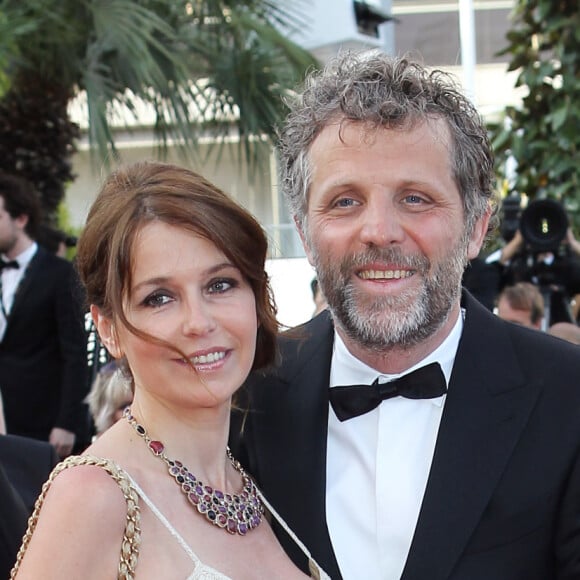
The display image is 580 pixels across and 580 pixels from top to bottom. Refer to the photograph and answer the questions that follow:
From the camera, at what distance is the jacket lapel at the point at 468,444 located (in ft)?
6.01

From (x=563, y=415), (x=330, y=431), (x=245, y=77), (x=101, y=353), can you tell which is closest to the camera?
(x=563, y=415)

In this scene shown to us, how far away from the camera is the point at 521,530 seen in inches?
72.3

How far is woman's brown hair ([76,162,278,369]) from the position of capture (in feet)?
5.74

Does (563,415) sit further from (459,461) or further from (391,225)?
(391,225)

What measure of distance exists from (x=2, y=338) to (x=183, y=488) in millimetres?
3151

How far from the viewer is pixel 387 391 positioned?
2.01 m

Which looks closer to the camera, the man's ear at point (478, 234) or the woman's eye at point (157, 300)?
the woman's eye at point (157, 300)

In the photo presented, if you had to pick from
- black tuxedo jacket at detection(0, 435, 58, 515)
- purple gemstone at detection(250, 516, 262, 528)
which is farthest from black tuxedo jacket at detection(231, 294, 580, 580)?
black tuxedo jacket at detection(0, 435, 58, 515)

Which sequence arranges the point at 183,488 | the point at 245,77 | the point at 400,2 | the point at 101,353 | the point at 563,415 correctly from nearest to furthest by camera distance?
1. the point at 183,488
2. the point at 563,415
3. the point at 101,353
4. the point at 245,77
5. the point at 400,2

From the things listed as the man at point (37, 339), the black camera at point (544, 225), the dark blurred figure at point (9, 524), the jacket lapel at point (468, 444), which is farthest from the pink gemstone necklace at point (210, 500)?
the black camera at point (544, 225)

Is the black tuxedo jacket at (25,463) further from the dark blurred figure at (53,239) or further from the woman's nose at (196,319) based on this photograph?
the dark blurred figure at (53,239)

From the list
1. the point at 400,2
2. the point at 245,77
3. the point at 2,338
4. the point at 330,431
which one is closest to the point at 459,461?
the point at 330,431

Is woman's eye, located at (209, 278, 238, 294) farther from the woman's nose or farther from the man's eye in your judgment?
the man's eye

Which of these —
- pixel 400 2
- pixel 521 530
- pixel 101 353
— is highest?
pixel 400 2
